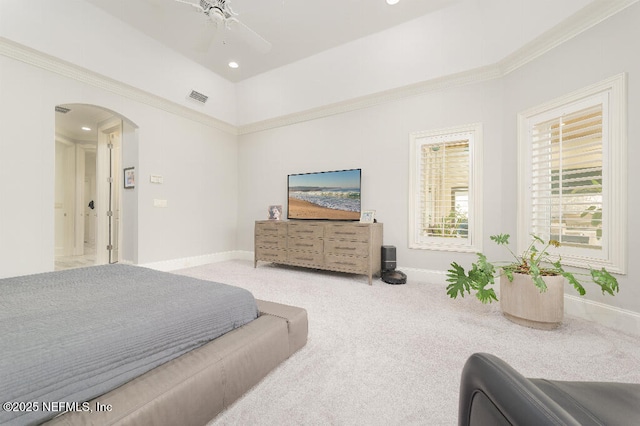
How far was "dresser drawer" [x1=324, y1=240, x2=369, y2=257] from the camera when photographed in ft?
11.6

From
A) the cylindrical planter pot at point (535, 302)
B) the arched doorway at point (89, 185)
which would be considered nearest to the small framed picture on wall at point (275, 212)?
the arched doorway at point (89, 185)

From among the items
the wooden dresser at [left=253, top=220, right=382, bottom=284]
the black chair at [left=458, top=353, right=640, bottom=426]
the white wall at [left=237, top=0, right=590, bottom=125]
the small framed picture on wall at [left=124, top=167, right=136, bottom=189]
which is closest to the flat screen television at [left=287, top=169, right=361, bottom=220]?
the wooden dresser at [left=253, top=220, right=382, bottom=284]

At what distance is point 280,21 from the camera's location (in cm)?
339

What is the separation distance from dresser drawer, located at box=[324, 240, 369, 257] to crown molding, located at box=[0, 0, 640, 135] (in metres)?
2.13

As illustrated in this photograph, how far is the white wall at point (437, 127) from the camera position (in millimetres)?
2154

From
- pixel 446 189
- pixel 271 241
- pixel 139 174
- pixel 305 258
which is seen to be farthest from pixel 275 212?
pixel 446 189

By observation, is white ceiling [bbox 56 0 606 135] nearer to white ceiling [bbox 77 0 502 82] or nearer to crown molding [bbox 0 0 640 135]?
white ceiling [bbox 77 0 502 82]

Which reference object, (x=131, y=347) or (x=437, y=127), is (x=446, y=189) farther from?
(x=131, y=347)

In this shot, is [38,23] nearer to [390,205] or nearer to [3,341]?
[3,341]

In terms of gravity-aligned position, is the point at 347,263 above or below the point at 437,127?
below

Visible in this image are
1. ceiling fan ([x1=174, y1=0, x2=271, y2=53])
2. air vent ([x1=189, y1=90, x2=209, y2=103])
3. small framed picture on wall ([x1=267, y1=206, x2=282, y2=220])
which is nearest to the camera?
ceiling fan ([x1=174, y1=0, x2=271, y2=53])

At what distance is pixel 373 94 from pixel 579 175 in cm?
257

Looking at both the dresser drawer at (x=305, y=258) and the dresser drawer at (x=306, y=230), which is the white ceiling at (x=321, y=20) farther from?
the dresser drawer at (x=305, y=258)

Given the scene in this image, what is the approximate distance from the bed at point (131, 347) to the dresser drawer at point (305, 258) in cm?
214
